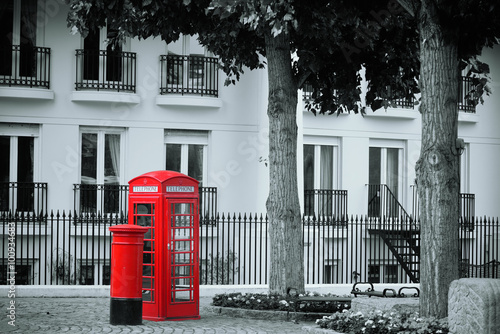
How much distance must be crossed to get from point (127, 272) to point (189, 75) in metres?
12.7

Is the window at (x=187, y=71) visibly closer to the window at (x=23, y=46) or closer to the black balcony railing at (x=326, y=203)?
the window at (x=23, y=46)

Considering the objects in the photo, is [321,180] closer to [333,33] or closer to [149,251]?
[333,33]

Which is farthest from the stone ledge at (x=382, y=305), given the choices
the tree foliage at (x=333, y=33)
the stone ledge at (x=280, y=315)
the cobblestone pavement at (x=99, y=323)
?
the stone ledge at (x=280, y=315)

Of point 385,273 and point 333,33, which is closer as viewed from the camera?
point 333,33

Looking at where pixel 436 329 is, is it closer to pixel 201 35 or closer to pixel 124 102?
pixel 201 35

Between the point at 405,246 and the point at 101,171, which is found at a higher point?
the point at 101,171

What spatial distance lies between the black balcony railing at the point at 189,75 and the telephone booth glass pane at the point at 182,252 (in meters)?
10.9

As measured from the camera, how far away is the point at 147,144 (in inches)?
1014

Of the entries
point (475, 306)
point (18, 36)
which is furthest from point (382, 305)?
point (18, 36)

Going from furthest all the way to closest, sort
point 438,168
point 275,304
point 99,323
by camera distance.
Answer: point 275,304, point 99,323, point 438,168

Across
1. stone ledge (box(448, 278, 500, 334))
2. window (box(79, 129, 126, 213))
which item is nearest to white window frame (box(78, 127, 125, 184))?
window (box(79, 129, 126, 213))

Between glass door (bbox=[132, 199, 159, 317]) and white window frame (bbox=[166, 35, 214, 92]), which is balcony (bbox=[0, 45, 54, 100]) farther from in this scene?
glass door (bbox=[132, 199, 159, 317])

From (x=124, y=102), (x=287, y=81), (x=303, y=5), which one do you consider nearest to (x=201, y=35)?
(x=287, y=81)

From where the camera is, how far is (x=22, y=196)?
2452 centimetres
